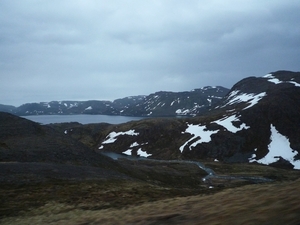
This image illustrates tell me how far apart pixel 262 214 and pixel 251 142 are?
331 feet

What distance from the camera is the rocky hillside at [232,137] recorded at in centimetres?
9581

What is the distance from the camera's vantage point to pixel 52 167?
1423 inches

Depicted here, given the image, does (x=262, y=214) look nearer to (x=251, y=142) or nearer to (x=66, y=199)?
(x=66, y=199)

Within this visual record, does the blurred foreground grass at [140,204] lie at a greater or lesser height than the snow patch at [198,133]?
greater

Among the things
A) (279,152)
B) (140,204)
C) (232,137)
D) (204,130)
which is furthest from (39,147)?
(279,152)

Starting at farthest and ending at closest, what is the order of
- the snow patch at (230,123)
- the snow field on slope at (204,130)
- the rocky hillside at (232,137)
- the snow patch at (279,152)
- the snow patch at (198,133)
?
the snow patch at (230,123) → the snow field on slope at (204,130) → the snow patch at (198,133) → the rocky hillside at (232,137) → the snow patch at (279,152)

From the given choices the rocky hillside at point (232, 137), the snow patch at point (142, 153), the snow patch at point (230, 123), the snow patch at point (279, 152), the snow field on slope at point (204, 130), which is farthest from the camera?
the snow patch at point (142, 153)

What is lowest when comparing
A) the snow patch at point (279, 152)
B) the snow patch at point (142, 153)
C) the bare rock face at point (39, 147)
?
the snow patch at point (142, 153)

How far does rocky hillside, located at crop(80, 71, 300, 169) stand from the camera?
95.8 m

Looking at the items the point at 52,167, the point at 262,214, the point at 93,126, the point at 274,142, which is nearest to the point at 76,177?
the point at 52,167

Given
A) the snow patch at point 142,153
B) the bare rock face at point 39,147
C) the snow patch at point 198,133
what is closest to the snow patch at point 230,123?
the snow patch at point 198,133

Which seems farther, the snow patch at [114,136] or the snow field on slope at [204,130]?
the snow patch at [114,136]

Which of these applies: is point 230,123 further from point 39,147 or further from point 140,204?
point 140,204

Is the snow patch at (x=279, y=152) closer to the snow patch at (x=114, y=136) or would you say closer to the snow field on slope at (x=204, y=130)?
the snow field on slope at (x=204, y=130)
